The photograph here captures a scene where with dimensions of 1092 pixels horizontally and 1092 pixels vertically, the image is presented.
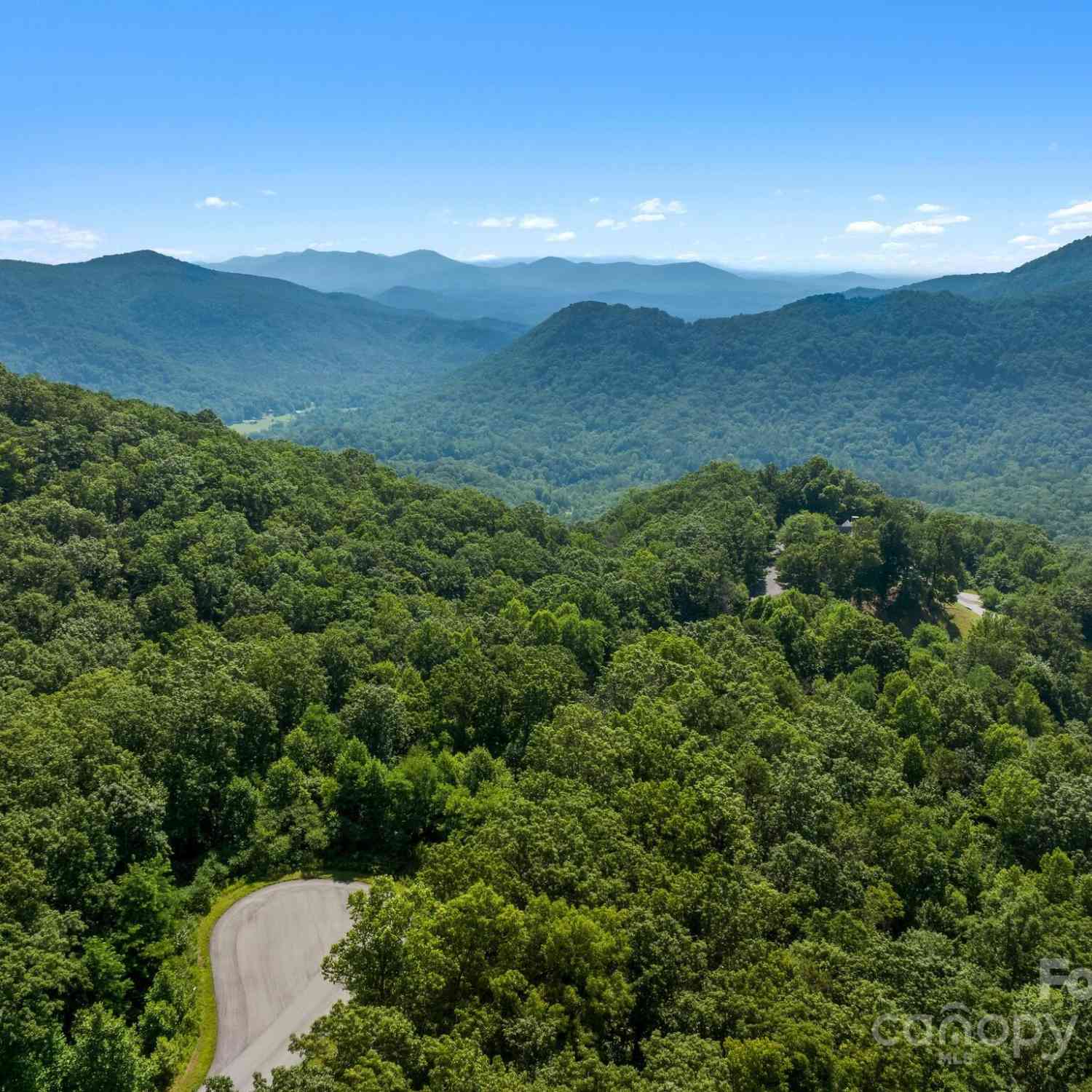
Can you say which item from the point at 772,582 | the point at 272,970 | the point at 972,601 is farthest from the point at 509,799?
the point at 972,601

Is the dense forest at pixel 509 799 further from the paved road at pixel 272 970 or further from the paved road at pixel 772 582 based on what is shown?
the paved road at pixel 772 582

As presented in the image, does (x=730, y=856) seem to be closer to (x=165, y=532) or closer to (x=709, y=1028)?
(x=709, y=1028)

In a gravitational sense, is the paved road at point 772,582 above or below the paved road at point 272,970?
above

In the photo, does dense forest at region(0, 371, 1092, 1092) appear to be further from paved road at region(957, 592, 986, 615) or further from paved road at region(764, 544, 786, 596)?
paved road at region(957, 592, 986, 615)

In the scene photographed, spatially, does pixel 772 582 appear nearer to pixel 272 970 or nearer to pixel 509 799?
pixel 509 799

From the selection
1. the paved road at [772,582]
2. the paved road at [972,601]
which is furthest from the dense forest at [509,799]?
the paved road at [972,601]

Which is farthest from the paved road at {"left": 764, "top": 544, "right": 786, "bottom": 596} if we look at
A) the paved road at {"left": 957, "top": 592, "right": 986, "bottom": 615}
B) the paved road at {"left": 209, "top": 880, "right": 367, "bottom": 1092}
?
the paved road at {"left": 209, "top": 880, "right": 367, "bottom": 1092}
